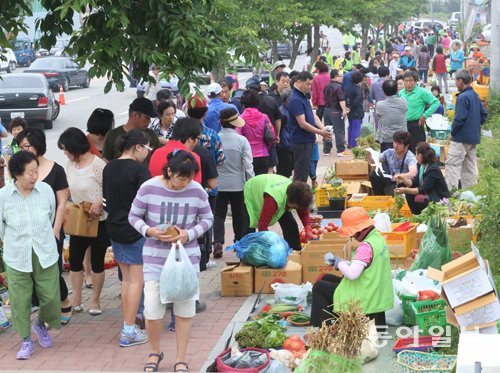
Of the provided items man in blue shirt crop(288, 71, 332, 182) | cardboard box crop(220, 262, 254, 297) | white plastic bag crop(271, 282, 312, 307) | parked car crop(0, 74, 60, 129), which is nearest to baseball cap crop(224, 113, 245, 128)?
cardboard box crop(220, 262, 254, 297)

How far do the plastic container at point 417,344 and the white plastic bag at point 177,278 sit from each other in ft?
5.69

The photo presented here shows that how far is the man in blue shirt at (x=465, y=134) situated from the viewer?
1452 centimetres

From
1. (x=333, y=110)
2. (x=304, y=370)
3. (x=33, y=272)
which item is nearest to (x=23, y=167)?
(x=33, y=272)

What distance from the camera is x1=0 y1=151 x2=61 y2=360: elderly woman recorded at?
27.3 ft

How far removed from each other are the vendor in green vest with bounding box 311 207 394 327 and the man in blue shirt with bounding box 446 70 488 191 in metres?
6.56

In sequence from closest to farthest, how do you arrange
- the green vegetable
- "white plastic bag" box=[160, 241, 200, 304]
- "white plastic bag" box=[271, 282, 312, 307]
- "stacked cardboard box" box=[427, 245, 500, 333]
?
"stacked cardboard box" box=[427, 245, 500, 333] → "white plastic bag" box=[160, 241, 200, 304] → the green vegetable → "white plastic bag" box=[271, 282, 312, 307]

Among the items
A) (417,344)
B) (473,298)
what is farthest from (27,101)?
(473,298)

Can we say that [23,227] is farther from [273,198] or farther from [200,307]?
[273,198]

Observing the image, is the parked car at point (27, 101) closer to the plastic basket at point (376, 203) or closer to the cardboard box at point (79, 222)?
the plastic basket at point (376, 203)

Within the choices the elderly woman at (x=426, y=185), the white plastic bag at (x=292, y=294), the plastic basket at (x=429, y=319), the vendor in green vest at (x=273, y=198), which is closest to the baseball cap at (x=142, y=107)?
the vendor in green vest at (x=273, y=198)

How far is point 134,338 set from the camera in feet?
28.5

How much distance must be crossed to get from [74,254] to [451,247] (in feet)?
13.4

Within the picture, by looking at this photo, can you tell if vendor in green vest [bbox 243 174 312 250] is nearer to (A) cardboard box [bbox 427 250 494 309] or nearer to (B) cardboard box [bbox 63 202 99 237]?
(B) cardboard box [bbox 63 202 99 237]

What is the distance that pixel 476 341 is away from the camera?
5.87 m
